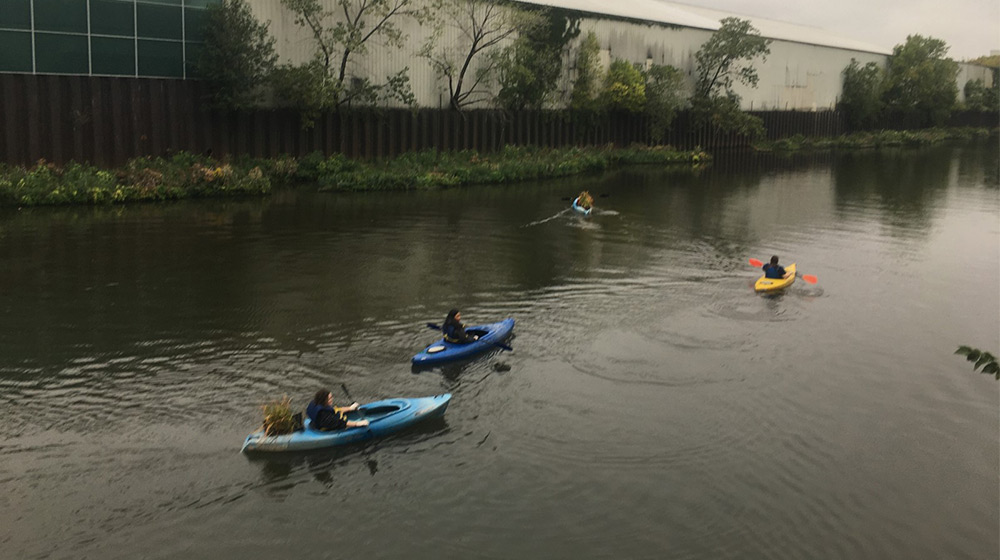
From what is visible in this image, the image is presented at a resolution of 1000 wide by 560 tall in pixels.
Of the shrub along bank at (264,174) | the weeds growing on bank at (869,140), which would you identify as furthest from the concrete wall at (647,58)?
the shrub along bank at (264,174)

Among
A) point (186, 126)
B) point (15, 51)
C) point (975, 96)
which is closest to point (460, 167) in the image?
point (186, 126)

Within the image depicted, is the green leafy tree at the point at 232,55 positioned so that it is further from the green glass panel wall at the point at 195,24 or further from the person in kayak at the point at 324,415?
the person in kayak at the point at 324,415

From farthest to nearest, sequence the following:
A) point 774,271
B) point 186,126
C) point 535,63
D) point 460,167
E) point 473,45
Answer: point 535,63 → point 473,45 → point 460,167 → point 186,126 → point 774,271

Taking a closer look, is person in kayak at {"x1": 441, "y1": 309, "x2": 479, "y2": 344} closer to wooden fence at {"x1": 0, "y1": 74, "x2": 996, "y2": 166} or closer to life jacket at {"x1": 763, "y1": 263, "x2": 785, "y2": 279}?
life jacket at {"x1": 763, "y1": 263, "x2": 785, "y2": 279}

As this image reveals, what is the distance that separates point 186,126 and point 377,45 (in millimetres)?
11792

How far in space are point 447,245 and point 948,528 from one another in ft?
63.7

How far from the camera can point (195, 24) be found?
1606 inches

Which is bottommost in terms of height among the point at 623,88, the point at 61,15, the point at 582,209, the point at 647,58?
the point at 582,209

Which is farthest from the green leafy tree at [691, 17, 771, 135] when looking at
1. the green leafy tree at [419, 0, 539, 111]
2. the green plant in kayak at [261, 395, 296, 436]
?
the green plant in kayak at [261, 395, 296, 436]

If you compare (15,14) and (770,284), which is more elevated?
(15,14)

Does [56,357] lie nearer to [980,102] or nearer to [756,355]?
[756,355]

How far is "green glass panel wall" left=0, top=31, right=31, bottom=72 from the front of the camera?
35.6 metres

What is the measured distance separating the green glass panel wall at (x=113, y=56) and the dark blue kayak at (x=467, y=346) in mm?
26880

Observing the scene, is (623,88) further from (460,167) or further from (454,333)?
(454,333)
